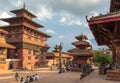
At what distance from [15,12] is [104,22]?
49.0m

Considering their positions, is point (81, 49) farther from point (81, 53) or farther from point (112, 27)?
point (112, 27)

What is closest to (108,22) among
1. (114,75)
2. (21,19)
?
(114,75)

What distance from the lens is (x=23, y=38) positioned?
166 ft

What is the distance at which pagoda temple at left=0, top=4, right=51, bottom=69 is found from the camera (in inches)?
1970

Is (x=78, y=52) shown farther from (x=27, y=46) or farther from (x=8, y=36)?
(x=8, y=36)

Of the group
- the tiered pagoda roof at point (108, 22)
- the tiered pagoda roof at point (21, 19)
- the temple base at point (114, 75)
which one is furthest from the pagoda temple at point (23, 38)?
the temple base at point (114, 75)

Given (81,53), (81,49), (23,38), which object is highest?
(23,38)

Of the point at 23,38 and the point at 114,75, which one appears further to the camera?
the point at 23,38

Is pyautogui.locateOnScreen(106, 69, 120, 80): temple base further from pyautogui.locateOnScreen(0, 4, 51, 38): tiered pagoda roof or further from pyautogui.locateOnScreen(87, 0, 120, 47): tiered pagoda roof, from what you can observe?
pyautogui.locateOnScreen(0, 4, 51, 38): tiered pagoda roof

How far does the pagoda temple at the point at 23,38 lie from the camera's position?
5003 centimetres

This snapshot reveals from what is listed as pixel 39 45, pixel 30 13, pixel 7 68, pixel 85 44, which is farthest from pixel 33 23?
pixel 85 44

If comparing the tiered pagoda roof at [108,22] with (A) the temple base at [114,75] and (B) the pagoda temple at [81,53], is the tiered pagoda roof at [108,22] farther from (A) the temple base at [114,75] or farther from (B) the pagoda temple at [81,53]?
(B) the pagoda temple at [81,53]

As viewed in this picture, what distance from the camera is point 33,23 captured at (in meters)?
58.1

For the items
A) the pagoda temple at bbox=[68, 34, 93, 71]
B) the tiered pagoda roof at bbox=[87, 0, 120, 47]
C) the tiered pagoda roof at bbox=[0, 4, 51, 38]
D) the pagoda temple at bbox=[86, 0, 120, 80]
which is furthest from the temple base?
the tiered pagoda roof at bbox=[0, 4, 51, 38]
